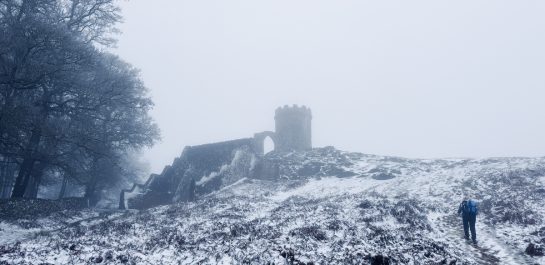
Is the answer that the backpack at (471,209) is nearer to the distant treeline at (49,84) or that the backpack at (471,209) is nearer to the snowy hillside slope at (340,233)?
the snowy hillside slope at (340,233)

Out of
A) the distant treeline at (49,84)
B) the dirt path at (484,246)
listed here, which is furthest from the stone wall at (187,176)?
the dirt path at (484,246)

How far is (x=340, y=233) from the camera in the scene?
1068 cm

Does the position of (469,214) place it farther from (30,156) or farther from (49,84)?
(49,84)

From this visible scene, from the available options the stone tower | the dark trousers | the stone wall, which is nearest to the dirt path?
the dark trousers

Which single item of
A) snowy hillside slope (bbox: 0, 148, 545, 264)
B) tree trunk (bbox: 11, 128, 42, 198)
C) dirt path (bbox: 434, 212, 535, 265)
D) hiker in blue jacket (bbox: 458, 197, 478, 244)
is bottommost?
dirt path (bbox: 434, 212, 535, 265)

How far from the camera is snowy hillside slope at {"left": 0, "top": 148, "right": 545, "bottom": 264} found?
28.6 feet

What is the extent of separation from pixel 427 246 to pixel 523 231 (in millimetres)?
5002

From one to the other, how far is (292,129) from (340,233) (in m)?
34.9

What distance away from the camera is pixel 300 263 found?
7770 millimetres

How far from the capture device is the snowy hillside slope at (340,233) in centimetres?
870

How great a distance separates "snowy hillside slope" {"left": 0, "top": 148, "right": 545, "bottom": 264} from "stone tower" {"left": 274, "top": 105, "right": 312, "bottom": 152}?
2054 centimetres

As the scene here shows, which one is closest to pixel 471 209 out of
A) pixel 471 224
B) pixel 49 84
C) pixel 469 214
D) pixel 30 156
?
pixel 469 214

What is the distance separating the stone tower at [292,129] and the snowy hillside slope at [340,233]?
67.4ft

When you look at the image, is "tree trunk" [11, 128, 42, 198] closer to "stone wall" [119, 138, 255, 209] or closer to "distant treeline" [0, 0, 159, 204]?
Answer: "distant treeline" [0, 0, 159, 204]
